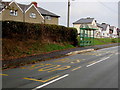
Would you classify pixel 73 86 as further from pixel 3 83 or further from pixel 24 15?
pixel 24 15

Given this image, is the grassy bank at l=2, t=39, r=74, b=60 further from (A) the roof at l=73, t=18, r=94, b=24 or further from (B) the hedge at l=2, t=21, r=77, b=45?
(A) the roof at l=73, t=18, r=94, b=24

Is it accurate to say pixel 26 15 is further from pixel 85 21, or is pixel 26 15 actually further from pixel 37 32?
pixel 85 21

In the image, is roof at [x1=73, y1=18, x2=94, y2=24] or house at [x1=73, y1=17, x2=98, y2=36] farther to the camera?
roof at [x1=73, y1=18, x2=94, y2=24]

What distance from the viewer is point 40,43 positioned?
17.6 metres

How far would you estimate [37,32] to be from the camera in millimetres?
17719

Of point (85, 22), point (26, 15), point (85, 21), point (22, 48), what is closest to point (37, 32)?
point (22, 48)

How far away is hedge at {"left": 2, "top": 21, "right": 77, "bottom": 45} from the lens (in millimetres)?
14523

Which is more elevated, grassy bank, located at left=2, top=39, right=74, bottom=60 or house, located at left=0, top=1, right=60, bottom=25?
house, located at left=0, top=1, right=60, bottom=25

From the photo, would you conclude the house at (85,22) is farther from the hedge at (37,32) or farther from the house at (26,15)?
the hedge at (37,32)

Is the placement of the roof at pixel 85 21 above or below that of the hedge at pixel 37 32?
above

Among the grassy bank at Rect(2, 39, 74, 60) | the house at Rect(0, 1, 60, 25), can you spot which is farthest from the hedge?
the house at Rect(0, 1, 60, 25)

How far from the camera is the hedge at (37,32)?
1452 cm

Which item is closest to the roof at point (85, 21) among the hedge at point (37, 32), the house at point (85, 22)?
the house at point (85, 22)

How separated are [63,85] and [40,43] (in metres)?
12.0
